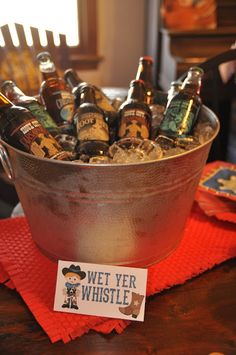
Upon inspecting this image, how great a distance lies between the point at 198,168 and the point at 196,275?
0.64ft

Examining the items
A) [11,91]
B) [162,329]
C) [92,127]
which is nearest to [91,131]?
[92,127]

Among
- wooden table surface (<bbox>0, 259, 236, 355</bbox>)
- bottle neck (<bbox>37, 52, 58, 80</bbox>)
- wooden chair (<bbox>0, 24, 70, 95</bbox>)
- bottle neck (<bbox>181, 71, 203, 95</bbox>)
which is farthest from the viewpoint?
wooden chair (<bbox>0, 24, 70, 95</bbox>)

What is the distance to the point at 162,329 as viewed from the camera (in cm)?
54

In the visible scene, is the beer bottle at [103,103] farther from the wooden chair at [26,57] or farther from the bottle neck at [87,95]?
the wooden chair at [26,57]

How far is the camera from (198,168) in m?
0.61

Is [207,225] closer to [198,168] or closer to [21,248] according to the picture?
[198,168]

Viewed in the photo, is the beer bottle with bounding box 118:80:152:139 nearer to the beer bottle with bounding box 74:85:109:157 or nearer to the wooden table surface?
the beer bottle with bounding box 74:85:109:157

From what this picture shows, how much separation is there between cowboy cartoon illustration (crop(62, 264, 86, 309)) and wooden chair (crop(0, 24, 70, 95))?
4.42 feet

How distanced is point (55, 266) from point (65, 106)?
0.35 meters

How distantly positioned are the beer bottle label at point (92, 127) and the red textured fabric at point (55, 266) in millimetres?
245

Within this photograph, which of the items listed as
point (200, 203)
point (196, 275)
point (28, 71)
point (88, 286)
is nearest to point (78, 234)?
point (88, 286)

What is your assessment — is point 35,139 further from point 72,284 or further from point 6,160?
point 72,284

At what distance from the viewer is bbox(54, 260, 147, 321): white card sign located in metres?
0.56

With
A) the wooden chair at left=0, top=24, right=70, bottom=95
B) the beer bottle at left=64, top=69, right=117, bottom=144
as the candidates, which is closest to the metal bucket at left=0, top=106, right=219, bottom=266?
the beer bottle at left=64, top=69, right=117, bottom=144
